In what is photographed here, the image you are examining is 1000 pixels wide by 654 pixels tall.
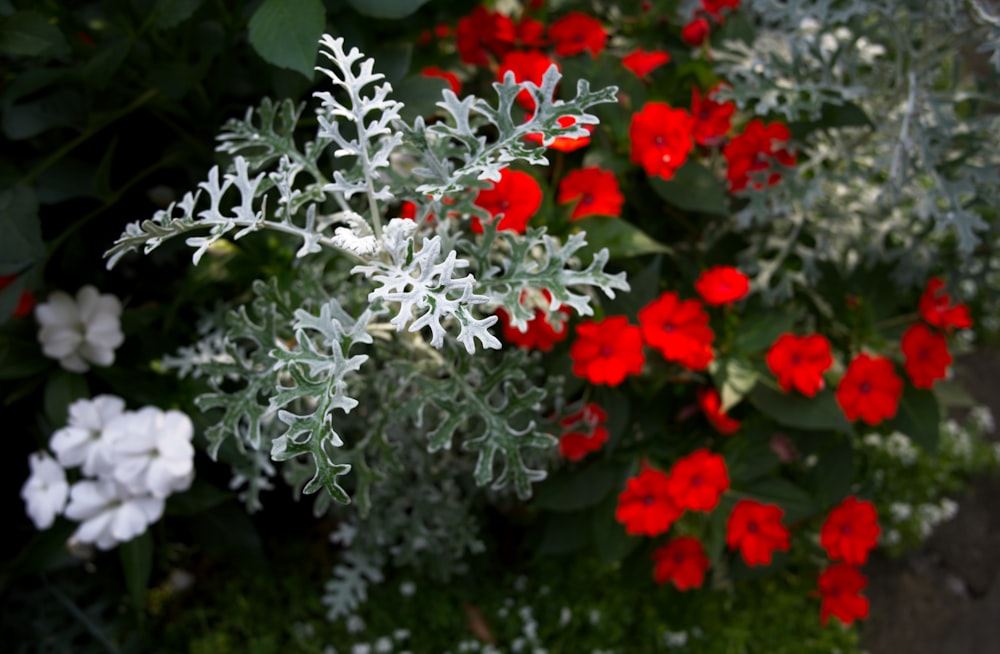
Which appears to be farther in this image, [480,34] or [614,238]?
[480,34]

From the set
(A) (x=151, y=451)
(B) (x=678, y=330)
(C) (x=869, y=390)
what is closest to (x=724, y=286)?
(B) (x=678, y=330)

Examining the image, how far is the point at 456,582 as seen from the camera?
1841 mm

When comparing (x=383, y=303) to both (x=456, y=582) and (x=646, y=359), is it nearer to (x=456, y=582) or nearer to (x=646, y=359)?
(x=646, y=359)

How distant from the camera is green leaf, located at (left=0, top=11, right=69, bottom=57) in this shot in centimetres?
130

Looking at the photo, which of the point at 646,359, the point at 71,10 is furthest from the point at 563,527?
the point at 71,10

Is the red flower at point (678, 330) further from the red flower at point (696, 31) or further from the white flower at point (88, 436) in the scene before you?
the white flower at point (88, 436)

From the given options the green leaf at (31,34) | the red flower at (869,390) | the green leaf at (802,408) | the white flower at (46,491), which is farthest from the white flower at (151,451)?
the red flower at (869,390)

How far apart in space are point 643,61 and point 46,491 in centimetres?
125

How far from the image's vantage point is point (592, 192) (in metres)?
1.48

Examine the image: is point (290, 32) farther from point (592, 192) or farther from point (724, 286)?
point (724, 286)

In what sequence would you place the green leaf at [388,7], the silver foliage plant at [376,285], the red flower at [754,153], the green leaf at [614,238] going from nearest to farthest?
the silver foliage plant at [376,285], the green leaf at [388,7], the green leaf at [614,238], the red flower at [754,153]

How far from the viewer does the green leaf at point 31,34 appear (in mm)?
1303

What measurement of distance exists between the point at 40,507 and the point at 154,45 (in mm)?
783

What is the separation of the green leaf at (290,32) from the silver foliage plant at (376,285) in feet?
0.21
